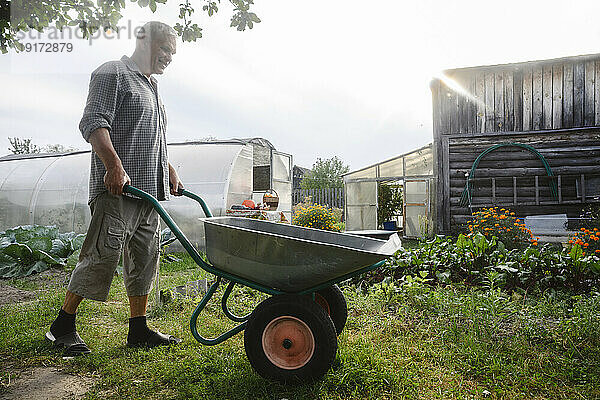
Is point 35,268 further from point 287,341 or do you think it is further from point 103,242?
point 287,341

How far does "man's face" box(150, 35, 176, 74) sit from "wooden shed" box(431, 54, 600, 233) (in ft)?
23.0

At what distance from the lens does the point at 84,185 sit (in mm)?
7707

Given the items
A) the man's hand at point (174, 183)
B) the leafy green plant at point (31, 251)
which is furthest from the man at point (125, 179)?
the leafy green plant at point (31, 251)

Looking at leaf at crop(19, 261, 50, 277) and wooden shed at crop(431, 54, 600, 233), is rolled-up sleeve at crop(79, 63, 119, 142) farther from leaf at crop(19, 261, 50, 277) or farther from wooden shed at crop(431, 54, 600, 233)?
wooden shed at crop(431, 54, 600, 233)

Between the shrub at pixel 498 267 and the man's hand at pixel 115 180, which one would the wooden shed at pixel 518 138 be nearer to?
the shrub at pixel 498 267

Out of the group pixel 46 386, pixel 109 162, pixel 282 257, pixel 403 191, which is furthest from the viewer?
pixel 403 191

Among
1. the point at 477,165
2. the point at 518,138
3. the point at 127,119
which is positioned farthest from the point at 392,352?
the point at 518,138

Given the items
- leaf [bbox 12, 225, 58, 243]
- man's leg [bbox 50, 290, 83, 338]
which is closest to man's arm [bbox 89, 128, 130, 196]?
man's leg [bbox 50, 290, 83, 338]

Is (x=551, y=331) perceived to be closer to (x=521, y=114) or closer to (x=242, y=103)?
(x=242, y=103)

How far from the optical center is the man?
2172 millimetres

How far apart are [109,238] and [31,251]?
365 cm

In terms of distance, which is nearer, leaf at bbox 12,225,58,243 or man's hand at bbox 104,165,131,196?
man's hand at bbox 104,165,131,196

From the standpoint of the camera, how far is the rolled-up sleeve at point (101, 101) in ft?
6.99

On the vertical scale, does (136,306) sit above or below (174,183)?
below
